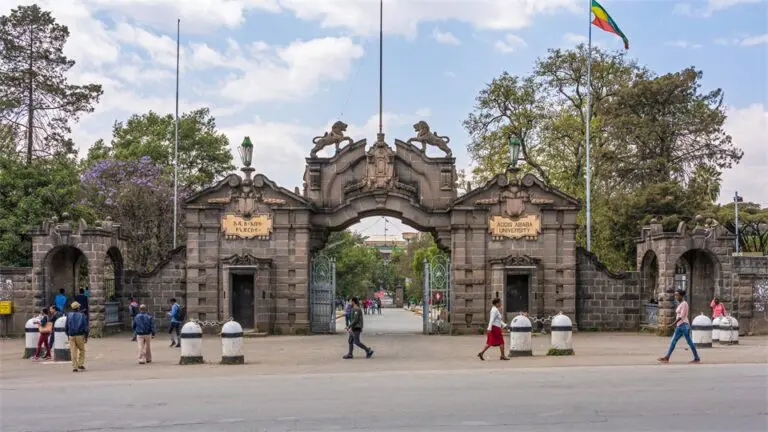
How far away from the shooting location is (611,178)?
160 ft

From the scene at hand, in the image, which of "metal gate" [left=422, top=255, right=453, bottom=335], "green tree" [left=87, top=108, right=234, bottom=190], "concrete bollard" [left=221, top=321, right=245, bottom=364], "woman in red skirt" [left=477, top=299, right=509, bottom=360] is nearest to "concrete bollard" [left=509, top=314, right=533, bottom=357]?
"woman in red skirt" [left=477, top=299, right=509, bottom=360]

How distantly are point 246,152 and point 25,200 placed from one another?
11.8m

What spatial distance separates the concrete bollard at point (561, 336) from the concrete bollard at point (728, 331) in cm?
632

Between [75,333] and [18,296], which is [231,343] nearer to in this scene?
[75,333]

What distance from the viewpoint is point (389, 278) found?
128m

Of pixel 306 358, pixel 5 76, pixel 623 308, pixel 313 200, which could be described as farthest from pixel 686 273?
pixel 5 76

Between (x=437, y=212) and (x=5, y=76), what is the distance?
2454 cm

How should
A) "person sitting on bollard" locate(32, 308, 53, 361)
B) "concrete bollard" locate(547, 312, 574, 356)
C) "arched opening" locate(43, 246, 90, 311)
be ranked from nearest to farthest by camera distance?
"concrete bollard" locate(547, 312, 574, 356) < "person sitting on bollard" locate(32, 308, 53, 361) < "arched opening" locate(43, 246, 90, 311)

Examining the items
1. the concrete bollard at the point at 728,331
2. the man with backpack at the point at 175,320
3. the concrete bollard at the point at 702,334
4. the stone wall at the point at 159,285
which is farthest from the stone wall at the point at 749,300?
the stone wall at the point at 159,285

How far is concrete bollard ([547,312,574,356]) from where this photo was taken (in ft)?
72.7

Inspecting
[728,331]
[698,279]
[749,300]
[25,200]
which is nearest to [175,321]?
[25,200]

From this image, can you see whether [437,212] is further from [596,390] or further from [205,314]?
[596,390]

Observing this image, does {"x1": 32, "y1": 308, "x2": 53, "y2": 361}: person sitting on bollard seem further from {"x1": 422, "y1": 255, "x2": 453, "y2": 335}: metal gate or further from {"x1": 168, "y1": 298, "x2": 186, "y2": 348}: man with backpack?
{"x1": 422, "y1": 255, "x2": 453, "y2": 335}: metal gate

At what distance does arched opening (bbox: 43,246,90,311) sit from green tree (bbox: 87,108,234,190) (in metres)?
22.6
